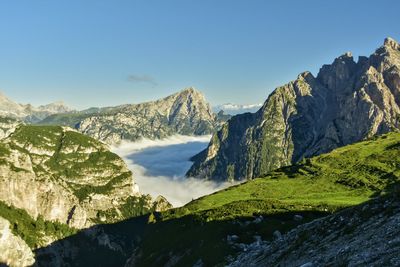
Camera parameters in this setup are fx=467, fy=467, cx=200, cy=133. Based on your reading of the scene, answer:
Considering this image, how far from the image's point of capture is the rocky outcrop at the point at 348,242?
143 ft

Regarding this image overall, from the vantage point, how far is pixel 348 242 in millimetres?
53438

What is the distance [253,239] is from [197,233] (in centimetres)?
3873

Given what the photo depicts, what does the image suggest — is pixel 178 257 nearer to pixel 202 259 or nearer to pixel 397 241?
pixel 202 259

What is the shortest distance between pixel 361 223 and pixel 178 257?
92083 mm

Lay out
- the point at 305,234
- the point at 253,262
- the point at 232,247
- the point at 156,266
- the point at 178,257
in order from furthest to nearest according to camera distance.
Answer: the point at 156,266 → the point at 178,257 → the point at 232,247 → the point at 253,262 → the point at 305,234

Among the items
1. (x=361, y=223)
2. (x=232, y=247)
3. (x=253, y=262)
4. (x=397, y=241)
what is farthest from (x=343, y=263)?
(x=232, y=247)

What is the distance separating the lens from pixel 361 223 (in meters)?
57.8

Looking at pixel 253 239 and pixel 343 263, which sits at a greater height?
pixel 343 263

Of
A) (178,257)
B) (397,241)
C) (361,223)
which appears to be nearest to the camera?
(397,241)

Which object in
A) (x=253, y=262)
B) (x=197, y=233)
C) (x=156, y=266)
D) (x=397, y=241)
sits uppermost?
(x=397, y=241)

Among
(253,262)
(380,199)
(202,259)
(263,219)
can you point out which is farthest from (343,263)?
(263,219)

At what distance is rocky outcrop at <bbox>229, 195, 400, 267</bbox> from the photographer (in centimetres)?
4370

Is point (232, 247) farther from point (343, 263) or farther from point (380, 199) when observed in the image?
point (343, 263)

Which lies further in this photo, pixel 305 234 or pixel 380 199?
pixel 305 234
